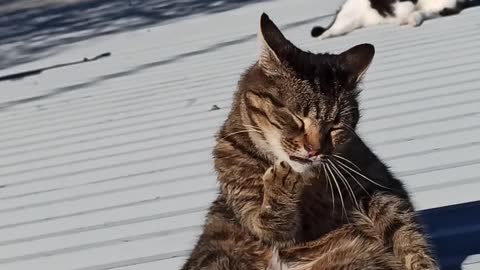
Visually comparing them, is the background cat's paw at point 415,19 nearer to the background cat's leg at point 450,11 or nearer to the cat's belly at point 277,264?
the background cat's leg at point 450,11

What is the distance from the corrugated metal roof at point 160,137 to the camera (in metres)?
3.29

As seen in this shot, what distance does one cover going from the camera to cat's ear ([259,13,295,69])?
2.43 meters

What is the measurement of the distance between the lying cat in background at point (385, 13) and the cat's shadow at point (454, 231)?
12.1 ft

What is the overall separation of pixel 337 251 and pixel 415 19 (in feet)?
14.8

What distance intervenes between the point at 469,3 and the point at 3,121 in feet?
11.4

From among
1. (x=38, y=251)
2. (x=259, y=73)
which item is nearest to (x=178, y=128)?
(x=38, y=251)

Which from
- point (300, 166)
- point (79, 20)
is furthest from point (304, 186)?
point (79, 20)

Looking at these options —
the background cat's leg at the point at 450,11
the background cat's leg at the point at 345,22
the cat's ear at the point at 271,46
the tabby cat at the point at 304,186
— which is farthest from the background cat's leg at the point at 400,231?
the background cat's leg at the point at 450,11

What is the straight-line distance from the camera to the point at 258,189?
2.40 m

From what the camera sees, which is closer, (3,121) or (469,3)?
(3,121)

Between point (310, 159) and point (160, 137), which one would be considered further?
point (160, 137)

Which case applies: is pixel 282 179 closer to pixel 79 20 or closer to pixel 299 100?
pixel 299 100

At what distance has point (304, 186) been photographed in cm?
235

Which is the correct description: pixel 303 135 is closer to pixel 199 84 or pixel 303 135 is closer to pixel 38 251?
pixel 38 251
